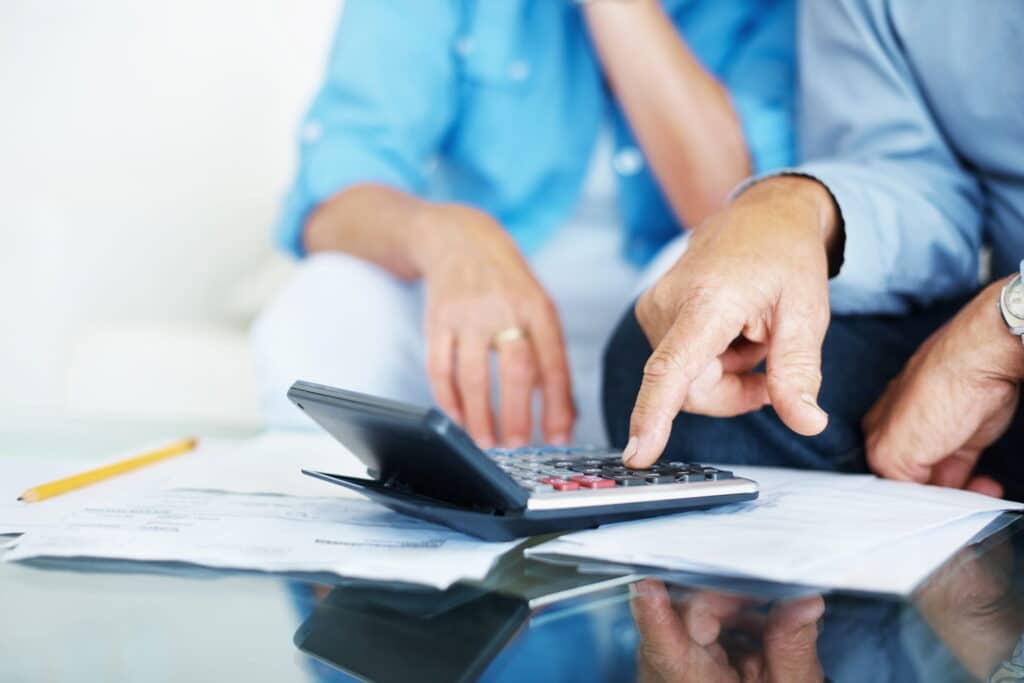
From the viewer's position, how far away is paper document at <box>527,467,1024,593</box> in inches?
14.3

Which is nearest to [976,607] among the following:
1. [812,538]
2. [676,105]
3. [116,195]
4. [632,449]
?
[812,538]

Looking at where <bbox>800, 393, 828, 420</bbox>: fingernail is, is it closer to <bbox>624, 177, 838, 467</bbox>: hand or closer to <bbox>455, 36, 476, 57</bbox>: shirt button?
<bbox>624, 177, 838, 467</bbox>: hand

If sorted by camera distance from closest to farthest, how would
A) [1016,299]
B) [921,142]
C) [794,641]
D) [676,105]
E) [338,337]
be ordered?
[794,641] < [1016,299] < [921,142] < [338,337] < [676,105]

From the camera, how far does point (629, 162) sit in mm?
1134

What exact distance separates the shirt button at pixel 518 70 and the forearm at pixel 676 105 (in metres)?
0.11

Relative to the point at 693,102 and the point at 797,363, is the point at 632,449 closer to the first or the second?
the point at 797,363

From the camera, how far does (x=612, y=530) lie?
1.40 ft

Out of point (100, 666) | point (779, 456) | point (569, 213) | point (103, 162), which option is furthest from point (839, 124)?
point (103, 162)

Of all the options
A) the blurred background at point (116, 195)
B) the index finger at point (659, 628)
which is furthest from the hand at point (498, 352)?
the blurred background at point (116, 195)

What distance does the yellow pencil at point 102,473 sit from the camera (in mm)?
550

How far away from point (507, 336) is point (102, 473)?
1.13 feet

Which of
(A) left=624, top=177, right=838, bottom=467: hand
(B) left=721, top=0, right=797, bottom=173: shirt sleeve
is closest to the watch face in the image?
(A) left=624, top=177, right=838, bottom=467: hand

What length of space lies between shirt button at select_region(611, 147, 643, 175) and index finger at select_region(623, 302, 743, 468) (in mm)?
665

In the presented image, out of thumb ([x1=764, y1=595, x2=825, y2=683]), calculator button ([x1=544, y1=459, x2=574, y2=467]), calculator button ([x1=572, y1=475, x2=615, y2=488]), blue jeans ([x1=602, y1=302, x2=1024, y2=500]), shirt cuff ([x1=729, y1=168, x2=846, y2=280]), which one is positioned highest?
shirt cuff ([x1=729, y1=168, x2=846, y2=280])
